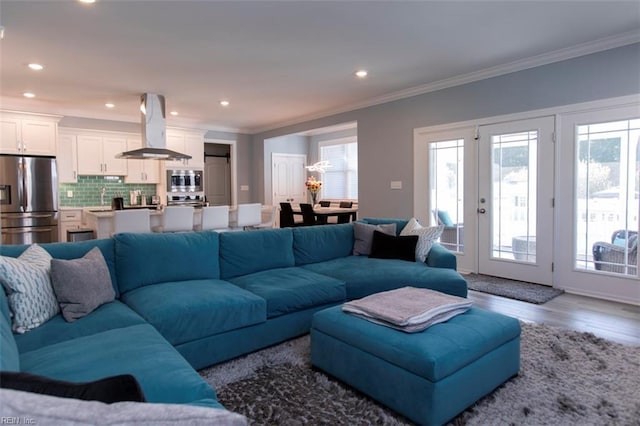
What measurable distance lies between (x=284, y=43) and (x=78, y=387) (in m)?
3.80

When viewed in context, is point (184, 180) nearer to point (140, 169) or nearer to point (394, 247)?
point (140, 169)

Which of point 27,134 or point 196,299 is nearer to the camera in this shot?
point 196,299

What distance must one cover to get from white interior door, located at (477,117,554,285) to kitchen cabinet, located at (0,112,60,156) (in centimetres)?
674

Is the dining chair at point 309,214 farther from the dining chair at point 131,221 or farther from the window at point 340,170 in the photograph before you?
the dining chair at point 131,221

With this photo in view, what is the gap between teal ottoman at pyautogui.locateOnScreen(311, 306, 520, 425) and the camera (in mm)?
1857

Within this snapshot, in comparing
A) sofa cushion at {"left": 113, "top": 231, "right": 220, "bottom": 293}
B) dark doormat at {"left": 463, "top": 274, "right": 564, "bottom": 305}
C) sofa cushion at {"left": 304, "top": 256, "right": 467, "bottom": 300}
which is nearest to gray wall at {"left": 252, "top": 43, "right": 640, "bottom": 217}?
dark doormat at {"left": 463, "top": 274, "right": 564, "bottom": 305}

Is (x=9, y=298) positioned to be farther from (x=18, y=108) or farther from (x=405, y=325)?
(x=18, y=108)

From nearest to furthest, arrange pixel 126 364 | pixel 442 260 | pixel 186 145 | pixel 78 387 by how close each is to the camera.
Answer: pixel 78 387
pixel 126 364
pixel 442 260
pixel 186 145

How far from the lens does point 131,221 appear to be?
4664 mm

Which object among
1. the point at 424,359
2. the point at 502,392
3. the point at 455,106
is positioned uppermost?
the point at 455,106

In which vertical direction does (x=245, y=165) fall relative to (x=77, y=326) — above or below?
above

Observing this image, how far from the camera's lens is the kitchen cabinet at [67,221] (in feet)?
21.9

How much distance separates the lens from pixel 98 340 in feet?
6.04

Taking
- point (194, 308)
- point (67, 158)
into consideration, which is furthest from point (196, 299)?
point (67, 158)
